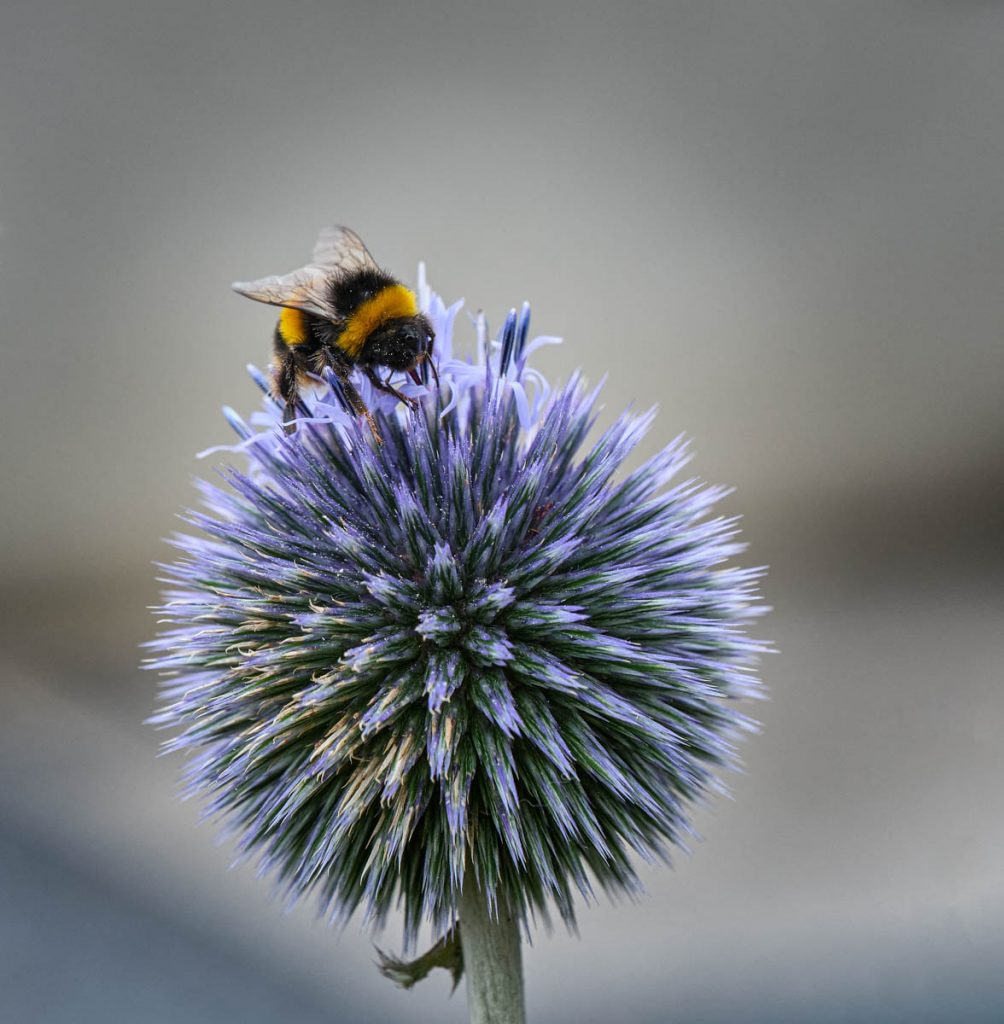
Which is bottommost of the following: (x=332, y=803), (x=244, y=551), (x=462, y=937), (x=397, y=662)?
(x=462, y=937)

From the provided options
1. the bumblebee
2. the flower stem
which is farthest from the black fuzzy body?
the flower stem

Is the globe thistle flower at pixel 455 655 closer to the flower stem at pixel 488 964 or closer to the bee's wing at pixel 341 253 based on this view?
the flower stem at pixel 488 964

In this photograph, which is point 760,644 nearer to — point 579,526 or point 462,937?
point 579,526

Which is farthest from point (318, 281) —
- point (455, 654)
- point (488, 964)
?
point (488, 964)

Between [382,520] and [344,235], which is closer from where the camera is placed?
[382,520]

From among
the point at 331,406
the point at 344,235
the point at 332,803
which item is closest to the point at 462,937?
the point at 332,803

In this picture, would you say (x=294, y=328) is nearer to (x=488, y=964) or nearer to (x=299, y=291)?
(x=299, y=291)

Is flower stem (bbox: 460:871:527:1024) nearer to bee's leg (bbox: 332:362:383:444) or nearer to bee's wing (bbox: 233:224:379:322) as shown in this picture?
bee's leg (bbox: 332:362:383:444)
